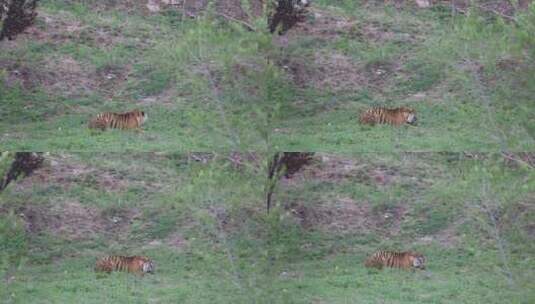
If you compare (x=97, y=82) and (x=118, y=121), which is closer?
(x=118, y=121)

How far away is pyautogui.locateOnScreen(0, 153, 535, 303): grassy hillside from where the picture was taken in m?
12.1

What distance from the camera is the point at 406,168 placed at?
17.5 meters

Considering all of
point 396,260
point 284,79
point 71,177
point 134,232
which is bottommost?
point 134,232

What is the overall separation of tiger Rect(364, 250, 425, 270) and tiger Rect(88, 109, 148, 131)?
18.1ft

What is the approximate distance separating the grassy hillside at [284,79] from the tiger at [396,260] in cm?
233

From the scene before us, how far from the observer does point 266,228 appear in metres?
12.2

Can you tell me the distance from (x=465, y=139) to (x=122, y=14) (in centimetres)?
826

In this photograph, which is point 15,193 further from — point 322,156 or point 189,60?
point 322,156

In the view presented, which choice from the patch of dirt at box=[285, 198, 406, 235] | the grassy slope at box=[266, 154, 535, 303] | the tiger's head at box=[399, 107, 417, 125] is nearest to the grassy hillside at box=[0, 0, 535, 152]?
the tiger's head at box=[399, 107, 417, 125]

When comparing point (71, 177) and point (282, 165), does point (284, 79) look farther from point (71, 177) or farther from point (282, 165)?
point (71, 177)

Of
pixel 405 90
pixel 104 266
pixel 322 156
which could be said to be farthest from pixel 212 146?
pixel 405 90

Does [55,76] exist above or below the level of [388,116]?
below

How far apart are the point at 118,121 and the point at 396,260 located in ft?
20.1

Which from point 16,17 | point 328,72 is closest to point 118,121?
Result: point 16,17
